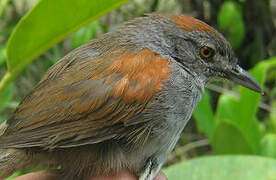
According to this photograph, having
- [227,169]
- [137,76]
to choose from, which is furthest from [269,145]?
[137,76]

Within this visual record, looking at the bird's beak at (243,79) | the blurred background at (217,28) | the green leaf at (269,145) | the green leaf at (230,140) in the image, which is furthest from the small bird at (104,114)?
the blurred background at (217,28)

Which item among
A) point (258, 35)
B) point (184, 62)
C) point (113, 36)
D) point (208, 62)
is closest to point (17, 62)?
point (113, 36)

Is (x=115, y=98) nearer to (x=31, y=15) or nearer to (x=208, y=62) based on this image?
(x=31, y=15)

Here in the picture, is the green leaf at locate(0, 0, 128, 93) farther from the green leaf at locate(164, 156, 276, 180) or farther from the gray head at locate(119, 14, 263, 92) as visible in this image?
the green leaf at locate(164, 156, 276, 180)

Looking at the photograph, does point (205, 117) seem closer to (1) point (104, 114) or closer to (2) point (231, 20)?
(1) point (104, 114)

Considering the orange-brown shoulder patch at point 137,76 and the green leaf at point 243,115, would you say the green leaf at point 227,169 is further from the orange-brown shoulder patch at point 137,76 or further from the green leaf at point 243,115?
the orange-brown shoulder patch at point 137,76
